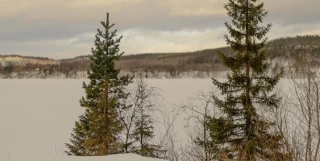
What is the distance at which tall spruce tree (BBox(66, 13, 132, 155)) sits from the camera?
14.2m

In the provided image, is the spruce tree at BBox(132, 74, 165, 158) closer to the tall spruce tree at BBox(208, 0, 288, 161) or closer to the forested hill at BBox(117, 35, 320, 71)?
the tall spruce tree at BBox(208, 0, 288, 161)

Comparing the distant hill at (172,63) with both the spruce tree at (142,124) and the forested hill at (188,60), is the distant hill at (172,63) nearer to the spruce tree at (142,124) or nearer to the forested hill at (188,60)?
the forested hill at (188,60)

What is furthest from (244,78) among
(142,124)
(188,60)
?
(188,60)

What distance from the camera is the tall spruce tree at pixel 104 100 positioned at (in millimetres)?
14219

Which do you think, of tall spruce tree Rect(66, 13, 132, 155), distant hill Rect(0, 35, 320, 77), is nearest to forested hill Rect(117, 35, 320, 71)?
distant hill Rect(0, 35, 320, 77)

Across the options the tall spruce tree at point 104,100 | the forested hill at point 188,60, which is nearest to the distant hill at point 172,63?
the forested hill at point 188,60

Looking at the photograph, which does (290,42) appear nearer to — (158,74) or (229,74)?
(158,74)

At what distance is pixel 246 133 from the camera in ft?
33.0

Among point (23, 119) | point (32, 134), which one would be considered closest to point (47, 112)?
point (23, 119)

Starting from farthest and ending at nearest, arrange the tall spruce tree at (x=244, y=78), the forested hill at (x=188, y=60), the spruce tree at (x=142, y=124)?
the forested hill at (x=188, y=60)
the spruce tree at (x=142, y=124)
the tall spruce tree at (x=244, y=78)

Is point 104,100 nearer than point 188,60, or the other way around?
point 104,100

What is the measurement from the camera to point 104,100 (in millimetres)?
14477

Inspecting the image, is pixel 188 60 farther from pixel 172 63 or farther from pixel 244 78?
pixel 244 78

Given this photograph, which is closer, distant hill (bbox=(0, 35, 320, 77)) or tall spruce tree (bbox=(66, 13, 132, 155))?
tall spruce tree (bbox=(66, 13, 132, 155))
